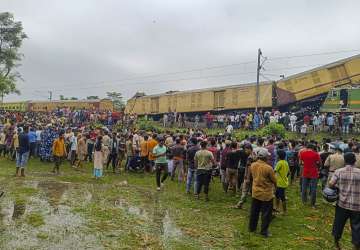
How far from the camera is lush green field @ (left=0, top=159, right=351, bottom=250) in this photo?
25.0ft

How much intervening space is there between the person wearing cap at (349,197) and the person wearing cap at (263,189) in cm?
118

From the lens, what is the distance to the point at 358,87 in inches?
1078

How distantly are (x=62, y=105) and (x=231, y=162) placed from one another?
44990 mm

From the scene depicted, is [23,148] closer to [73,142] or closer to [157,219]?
Answer: [73,142]

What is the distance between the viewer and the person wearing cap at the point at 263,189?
8109 mm

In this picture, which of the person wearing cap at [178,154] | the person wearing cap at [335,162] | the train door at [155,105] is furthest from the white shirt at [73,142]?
the train door at [155,105]

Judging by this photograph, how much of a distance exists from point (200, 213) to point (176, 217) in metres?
0.78

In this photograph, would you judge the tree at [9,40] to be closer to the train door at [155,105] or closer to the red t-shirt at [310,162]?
the train door at [155,105]

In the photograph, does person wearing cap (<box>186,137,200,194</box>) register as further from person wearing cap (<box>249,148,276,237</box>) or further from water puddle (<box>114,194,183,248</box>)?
person wearing cap (<box>249,148,276,237</box>)

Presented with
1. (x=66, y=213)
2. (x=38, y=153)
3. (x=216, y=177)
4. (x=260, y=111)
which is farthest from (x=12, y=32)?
(x=66, y=213)

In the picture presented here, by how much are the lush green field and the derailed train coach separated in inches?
759

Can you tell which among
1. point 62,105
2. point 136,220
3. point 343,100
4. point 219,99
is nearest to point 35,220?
point 136,220

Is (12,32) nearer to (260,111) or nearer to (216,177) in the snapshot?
(260,111)

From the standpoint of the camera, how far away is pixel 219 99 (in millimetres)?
36094
